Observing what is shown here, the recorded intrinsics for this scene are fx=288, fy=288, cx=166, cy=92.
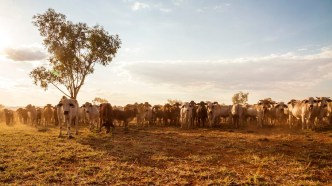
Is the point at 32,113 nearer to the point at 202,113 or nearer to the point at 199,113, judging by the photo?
the point at 199,113

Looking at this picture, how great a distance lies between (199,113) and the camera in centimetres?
3166

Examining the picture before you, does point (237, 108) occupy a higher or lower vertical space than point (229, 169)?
higher

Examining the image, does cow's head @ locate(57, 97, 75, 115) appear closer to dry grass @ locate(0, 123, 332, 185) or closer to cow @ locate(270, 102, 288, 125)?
dry grass @ locate(0, 123, 332, 185)

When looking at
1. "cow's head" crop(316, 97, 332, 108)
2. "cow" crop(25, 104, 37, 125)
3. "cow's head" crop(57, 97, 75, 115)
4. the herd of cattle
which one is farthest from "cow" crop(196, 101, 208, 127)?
"cow" crop(25, 104, 37, 125)

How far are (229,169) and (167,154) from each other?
3821 mm

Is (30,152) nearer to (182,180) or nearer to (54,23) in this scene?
(182,180)

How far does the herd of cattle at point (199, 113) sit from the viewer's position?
2334cm

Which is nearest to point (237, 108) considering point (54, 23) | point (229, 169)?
point (229, 169)

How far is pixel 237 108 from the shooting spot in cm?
3167

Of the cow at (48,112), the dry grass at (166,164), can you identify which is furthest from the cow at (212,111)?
the cow at (48,112)

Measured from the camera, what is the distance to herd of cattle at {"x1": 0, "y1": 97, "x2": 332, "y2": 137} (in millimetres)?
23341

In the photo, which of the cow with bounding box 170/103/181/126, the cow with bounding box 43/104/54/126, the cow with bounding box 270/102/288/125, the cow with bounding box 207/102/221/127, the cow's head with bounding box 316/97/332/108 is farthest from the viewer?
the cow with bounding box 43/104/54/126

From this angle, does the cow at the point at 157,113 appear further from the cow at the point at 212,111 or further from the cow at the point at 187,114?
the cow at the point at 212,111

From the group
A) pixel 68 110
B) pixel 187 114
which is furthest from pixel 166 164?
pixel 187 114
